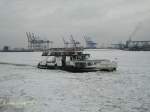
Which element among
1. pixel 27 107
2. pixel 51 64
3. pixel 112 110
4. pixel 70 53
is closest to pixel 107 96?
pixel 112 110

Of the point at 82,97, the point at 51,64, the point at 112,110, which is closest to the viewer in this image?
the point at 112,110

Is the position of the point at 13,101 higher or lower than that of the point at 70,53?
lower

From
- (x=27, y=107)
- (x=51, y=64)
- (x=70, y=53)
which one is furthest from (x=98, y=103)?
(x=51, y=64)

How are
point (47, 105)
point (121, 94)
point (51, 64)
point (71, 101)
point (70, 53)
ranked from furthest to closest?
point (51, 64), point (70, 53), point (121, 94), point (71, 101), point (47, 105)

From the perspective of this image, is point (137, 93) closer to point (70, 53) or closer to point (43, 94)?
point (43, 94)

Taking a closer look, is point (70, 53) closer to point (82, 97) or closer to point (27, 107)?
point (82, 97)

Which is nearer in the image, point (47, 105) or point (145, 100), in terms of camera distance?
point (47, 105)

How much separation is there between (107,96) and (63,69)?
3630 centimetres

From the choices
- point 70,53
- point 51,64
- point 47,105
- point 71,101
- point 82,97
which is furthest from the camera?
point 51,64

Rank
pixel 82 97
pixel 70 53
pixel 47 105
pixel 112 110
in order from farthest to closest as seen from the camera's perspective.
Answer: pixel 70 53 → pixel 82 97 → pixel 47 105 → pixel 112 110

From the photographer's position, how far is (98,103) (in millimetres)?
29312

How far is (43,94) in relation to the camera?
35.6 meters

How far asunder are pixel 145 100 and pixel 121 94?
4.61 metres

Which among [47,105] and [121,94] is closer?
[47,105]
